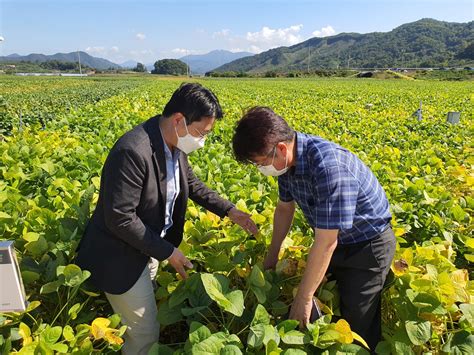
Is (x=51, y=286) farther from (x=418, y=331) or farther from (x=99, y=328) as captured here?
(x=418, y=331)

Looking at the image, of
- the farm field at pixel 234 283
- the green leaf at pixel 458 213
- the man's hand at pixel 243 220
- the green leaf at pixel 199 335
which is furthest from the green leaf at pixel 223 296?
the green leaf at pixel 458 213

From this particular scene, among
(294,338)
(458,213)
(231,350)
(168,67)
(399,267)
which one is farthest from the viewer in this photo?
(168,67)

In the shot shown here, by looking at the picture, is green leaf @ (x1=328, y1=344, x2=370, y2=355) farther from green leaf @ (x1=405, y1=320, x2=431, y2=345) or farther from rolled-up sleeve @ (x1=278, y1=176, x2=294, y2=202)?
rolled-up sleeve @ (x1=278, y1=176, x2=294, y2=202)

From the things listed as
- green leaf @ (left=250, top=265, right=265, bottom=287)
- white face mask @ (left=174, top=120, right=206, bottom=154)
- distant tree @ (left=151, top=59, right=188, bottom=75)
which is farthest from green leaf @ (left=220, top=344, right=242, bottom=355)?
distant tree @ (left=151, top=59, right=188, bottom=75)

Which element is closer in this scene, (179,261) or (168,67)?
(179,261)

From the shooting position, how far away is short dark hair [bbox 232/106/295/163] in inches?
72.0

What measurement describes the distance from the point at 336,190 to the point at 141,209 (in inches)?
38.7

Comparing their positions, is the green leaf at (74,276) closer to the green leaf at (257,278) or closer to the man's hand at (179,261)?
the man's hand at (179,261)

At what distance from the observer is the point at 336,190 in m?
1.75

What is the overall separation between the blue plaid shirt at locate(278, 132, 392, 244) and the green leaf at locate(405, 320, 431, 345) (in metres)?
0.46

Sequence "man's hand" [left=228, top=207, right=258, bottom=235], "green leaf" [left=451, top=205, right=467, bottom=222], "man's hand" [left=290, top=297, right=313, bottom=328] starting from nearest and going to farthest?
1. "man's hand" [left=290, top=297, right=313, bottom=328]
2. "man's hand" [left=228, top=207, right=258, bottom=235]
3. "green leaf" [left=451, top=205, right=467, bottom=222]

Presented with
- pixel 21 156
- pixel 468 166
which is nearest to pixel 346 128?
pixel 468 166

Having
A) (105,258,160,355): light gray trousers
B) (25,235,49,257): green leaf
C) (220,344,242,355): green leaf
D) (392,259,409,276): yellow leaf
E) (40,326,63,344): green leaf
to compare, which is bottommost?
(105,258,160,355): light gray trousers

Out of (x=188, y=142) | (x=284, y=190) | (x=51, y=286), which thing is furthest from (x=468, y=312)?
(x=51, y=286)
